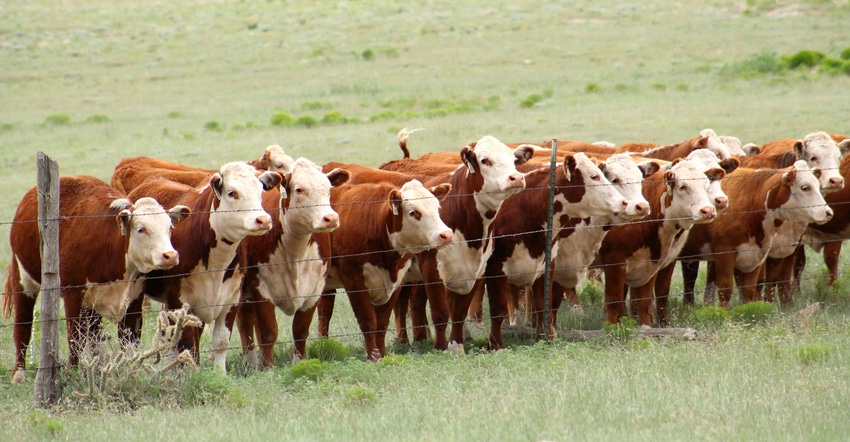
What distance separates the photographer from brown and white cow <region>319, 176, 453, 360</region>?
33.0 feet

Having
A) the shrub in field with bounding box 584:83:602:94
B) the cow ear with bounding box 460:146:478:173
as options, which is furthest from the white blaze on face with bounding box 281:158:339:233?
the shrub in field with bounding box 584:83:602:94

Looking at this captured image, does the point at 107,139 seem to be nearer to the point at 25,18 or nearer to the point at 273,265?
the point at 273,265

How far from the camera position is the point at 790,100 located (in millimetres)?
29172

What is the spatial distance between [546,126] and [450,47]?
81.1ft

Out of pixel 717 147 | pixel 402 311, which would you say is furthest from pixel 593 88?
pixel 402 311

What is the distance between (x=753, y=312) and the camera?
11.0 m

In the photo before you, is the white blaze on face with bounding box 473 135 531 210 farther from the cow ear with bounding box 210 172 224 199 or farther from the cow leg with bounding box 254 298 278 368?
the cow ear with bounding box 210 172 224 199

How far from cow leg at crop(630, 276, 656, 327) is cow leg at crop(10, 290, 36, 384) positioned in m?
6.13

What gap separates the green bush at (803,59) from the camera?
35500 mm

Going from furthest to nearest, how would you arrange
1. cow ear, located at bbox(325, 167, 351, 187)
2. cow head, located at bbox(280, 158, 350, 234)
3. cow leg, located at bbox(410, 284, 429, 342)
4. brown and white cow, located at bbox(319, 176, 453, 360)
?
cow leg, located at bbox(410, 284, 429, 342) → cow ear, located at bbox(325, 167, 351, 187) → brown and white cow, located at bbox(319, 176, 453, 360) → cow head, located at bbox(280, 158, 350, 234)

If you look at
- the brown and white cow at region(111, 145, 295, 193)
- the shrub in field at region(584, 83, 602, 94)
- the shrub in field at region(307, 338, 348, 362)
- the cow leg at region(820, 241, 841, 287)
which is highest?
the brown and white cow at region(111, 145, 295, 193)

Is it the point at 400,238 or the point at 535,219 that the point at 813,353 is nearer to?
the point at 535,219

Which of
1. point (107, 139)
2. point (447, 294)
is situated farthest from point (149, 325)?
point (107, 139)

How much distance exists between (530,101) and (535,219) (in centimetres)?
2416
